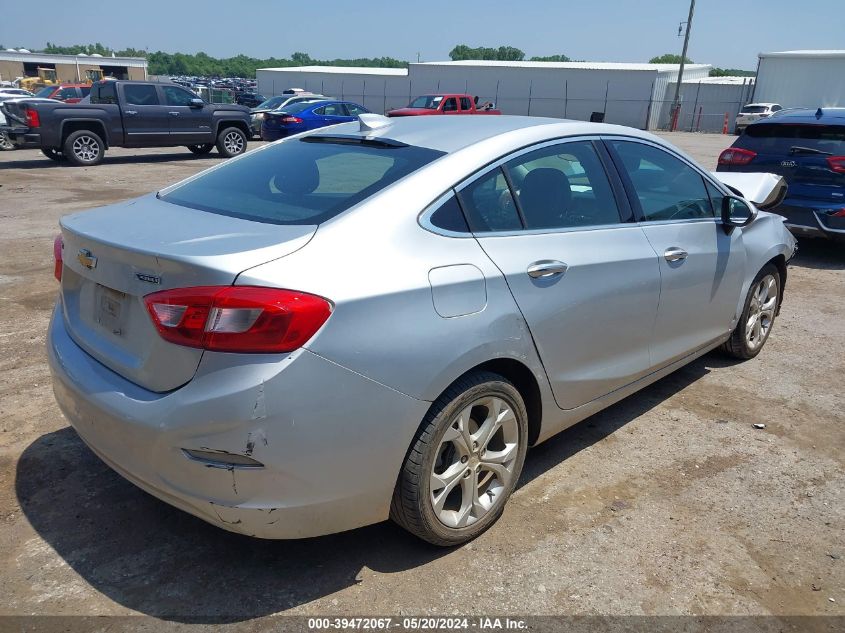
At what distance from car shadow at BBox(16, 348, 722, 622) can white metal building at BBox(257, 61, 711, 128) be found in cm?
4289

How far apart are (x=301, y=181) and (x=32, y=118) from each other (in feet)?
47.0

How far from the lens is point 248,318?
2.19 meters

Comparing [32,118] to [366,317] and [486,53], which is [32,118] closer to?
[366,317]

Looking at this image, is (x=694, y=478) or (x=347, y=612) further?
(x=694, y=478)

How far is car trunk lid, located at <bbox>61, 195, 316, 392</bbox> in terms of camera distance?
2275mm

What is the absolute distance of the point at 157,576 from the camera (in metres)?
2.66

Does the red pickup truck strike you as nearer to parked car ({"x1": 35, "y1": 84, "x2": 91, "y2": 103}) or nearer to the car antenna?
parked car ({"x1": 35, "y1": 84, "x2": 91, "y2": 103})

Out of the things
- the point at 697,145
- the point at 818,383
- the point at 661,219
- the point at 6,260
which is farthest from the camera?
the point at 697,145

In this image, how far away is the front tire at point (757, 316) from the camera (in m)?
4.82

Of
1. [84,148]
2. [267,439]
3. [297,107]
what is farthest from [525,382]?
[297,107]

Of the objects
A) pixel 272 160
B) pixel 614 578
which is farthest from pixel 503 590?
pixel 272 160

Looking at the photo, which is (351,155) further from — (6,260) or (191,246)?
(6,260)

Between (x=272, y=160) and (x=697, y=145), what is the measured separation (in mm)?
28513

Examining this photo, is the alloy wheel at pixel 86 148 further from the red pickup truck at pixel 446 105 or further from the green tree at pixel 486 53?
the green tree at pixel 486 53
